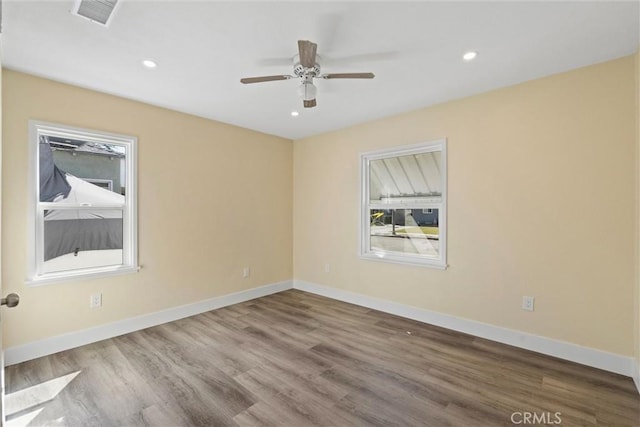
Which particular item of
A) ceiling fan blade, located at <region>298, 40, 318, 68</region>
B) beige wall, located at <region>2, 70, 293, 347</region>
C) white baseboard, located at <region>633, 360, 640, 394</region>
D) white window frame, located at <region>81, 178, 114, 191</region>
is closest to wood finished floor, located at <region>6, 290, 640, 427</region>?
white baseboard, located at <region>633, 360, 640, 394</region>

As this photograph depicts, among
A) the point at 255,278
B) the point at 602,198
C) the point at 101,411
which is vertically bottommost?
the point at 101,411

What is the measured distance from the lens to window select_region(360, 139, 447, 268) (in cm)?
363

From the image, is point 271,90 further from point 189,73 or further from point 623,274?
point 623,274

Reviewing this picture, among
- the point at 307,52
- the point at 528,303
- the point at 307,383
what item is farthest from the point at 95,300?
the point at 528,303

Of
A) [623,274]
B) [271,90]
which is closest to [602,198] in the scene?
[623,274]

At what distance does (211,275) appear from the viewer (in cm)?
410

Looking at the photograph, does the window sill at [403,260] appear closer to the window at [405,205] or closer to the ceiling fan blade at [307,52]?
Result: the window at [405,205]

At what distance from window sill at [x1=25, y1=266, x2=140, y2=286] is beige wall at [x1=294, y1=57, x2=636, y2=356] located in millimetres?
3075

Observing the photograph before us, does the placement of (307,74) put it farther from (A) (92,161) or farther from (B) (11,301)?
(A) (92,161)

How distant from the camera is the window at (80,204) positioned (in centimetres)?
288

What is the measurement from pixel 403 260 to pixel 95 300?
343 cm

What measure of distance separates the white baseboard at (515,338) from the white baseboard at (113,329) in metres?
1.73

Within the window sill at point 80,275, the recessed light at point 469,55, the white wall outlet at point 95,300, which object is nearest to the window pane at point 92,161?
the window sill at point 80,275

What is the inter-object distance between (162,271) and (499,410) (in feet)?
11.5
